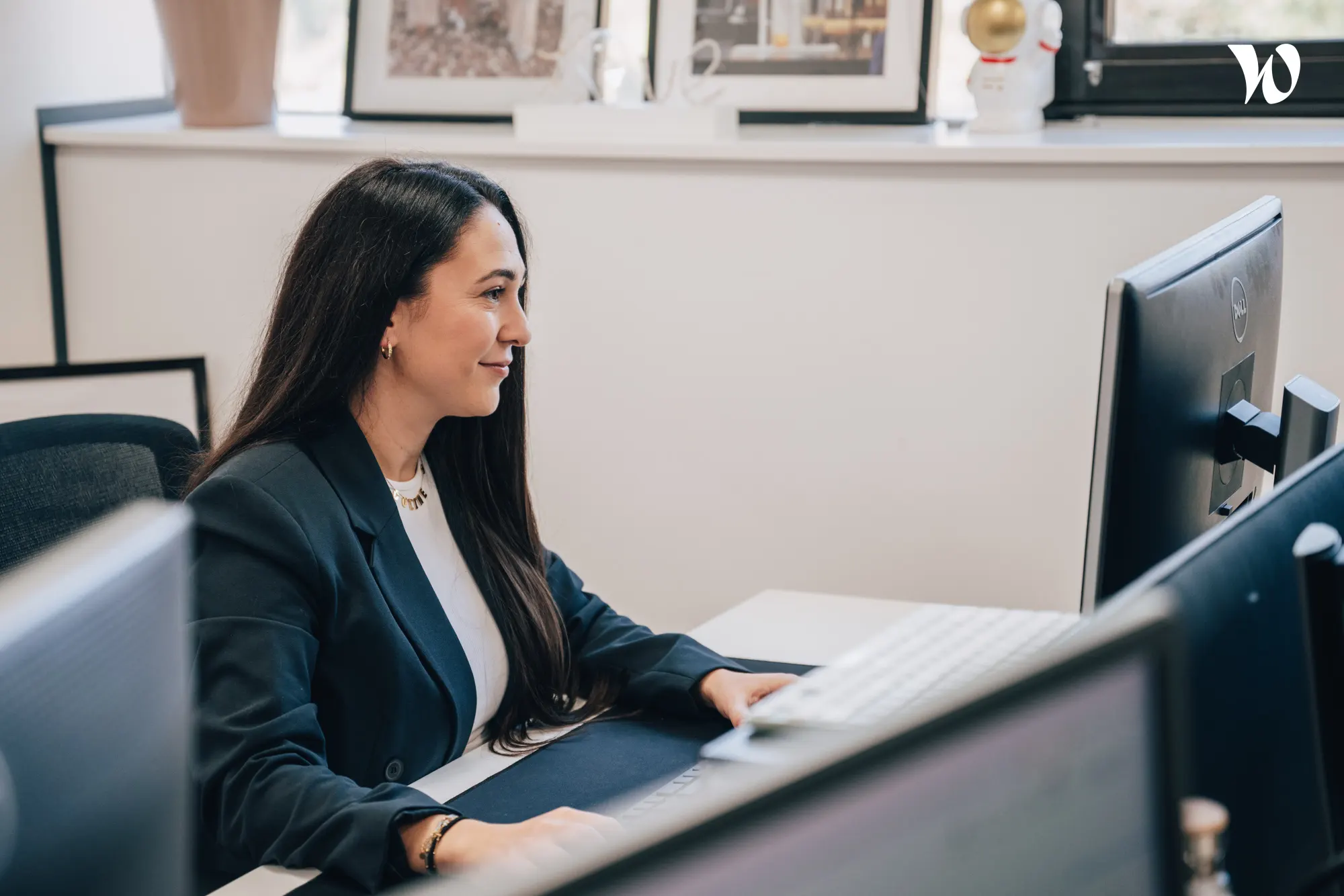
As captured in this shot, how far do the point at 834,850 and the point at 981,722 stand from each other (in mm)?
71

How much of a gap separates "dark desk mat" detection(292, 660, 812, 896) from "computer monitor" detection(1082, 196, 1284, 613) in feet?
1.53

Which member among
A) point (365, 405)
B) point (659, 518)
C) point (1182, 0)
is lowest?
point (659, 518)

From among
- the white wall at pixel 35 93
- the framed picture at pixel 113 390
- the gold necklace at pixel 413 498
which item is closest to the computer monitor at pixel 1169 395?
the gold necklace at pixel 413 498

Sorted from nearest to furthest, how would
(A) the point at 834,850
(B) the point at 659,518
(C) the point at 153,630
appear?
(A) the point at 834,850
(C) the point at 153,630
(B) the point at 659,518

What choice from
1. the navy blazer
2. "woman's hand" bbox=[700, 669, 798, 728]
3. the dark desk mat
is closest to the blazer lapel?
the navy blazer

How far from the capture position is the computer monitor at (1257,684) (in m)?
0.70

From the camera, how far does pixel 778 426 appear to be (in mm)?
2330

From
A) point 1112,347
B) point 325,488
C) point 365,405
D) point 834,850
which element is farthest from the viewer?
point 365,405

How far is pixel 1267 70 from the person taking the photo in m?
2.29

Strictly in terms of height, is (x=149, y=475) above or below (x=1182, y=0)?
below

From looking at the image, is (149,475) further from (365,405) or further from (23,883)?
(23,883)

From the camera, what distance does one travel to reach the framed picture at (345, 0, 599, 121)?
2.55 metres

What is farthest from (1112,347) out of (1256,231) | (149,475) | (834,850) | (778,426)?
(778,426)

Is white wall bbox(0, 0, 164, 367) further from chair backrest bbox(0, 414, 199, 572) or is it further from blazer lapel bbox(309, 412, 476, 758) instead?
blazer lapel bbox(309, 412, 476, 758)
